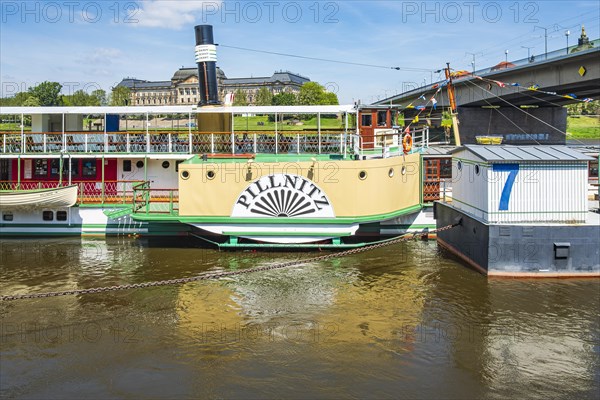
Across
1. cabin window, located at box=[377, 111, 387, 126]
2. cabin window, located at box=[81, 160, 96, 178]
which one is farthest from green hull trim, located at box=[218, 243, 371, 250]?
cabin window, located at box=[81, 160, 96, 178]

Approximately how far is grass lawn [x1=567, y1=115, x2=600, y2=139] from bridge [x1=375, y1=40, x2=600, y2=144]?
63.6ft

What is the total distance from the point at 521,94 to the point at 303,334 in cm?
3936

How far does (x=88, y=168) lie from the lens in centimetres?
2491

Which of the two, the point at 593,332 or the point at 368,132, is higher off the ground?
the point at 368,132

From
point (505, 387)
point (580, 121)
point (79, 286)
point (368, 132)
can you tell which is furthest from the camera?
point (580, 121)

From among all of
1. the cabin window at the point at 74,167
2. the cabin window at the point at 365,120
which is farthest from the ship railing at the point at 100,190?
the cabin window at the point at 365,120

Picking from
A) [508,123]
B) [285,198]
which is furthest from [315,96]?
[285,198]

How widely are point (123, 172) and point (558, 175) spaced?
1756cm

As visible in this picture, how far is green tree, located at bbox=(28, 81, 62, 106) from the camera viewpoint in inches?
3422

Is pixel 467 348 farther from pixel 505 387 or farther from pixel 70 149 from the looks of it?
pixel 70 149

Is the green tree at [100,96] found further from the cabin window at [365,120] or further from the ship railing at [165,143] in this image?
the cabin window at [365,120]

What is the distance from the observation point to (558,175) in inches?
665

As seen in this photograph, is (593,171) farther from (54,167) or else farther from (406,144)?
(54,167)

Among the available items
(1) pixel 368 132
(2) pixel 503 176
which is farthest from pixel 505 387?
(1) pixel 368 132
